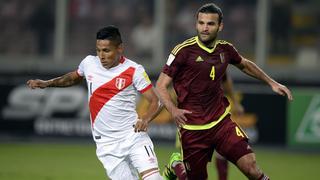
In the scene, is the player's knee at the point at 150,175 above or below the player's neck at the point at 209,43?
below

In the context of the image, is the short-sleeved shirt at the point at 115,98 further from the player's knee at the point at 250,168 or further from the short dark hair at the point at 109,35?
the player's knee at the point at 250,168

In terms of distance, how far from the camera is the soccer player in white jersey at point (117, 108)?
908cm

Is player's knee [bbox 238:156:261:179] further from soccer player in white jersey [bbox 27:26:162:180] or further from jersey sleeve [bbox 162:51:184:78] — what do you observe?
jersey sleeve [bbox 162:51:184:78]

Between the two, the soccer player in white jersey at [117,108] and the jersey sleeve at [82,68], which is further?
the jersey sleeve at [82,68]

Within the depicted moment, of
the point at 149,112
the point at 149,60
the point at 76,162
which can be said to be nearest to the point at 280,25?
the point at 149,60

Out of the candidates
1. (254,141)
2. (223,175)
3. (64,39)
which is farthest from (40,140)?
(223,175)

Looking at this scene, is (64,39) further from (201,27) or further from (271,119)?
(201,27)

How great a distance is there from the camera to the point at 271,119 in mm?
18672

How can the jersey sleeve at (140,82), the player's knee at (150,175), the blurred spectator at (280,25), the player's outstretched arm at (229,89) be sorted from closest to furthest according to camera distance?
the player's knee at (150,175), the jersey sleeve at (140,82), the player's outstretched arm at (229,89), the blurred spectator at (280,25)

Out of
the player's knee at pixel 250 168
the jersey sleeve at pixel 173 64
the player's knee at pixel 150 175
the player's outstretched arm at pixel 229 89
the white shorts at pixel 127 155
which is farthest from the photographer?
the player's outstretched arm at pixel 229 89

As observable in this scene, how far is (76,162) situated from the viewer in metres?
16.0

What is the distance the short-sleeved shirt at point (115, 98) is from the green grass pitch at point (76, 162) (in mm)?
4358

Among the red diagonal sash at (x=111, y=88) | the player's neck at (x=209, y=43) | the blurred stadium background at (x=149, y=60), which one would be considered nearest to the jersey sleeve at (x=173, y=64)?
the player's neck at (x=209, y=43)

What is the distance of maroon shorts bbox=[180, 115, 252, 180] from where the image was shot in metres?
9.39
